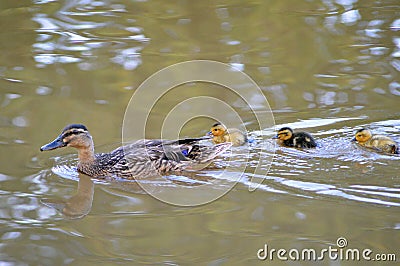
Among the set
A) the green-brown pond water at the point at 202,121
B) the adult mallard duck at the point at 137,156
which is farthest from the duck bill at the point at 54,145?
the green-brown pond water at the point at 202,121

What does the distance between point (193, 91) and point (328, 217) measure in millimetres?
2684

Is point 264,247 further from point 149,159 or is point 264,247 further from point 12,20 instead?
point 12,20

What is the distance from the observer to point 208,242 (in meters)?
3.80

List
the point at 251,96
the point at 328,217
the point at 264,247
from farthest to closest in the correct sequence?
the point at 251,96
the point at 328,217
the point at 264,247

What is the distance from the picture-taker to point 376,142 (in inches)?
198

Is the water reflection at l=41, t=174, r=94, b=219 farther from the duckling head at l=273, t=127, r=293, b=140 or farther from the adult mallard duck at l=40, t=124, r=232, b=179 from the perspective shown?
the duckling head at l=273, t=127, r=293, b=140

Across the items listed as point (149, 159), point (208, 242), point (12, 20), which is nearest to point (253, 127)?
point (149, 159)

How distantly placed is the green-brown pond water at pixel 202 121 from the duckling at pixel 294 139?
84 mm

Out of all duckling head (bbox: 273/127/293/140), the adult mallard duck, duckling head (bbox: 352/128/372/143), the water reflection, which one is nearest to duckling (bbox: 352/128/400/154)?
duckling head (bbox: 352/128/372/143)

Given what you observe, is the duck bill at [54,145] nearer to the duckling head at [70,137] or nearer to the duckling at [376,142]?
the duckling head at [70,137]

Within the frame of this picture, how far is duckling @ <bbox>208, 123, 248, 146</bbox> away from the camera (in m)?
5.30

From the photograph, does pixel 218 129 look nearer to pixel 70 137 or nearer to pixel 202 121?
pixel 202 121

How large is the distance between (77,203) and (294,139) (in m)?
1.67

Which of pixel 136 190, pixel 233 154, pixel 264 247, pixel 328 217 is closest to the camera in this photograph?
pixel 264 247
